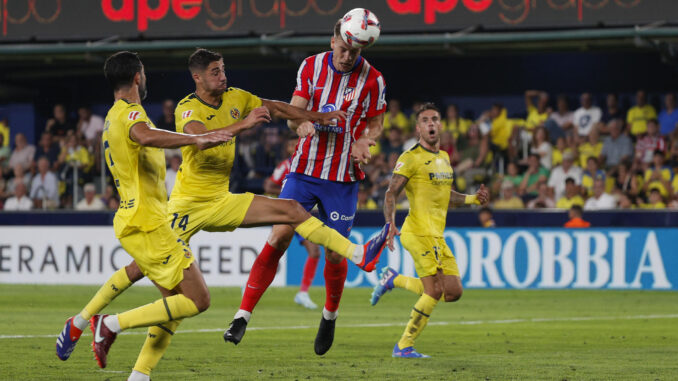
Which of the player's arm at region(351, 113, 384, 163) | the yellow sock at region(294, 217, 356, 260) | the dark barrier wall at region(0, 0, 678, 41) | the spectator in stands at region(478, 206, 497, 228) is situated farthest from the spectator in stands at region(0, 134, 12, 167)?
the yellow sock at region(294, 217, 356, 260)

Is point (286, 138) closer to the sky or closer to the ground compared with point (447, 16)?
closer to the ground

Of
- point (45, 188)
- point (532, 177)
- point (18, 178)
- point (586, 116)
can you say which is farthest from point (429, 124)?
point (18, 178)

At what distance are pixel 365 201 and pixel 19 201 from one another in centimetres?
675

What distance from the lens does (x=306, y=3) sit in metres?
20.4

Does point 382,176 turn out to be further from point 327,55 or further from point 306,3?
point 327,55

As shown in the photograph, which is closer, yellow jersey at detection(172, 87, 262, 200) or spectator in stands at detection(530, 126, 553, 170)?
yellow jersey at detection(172, 87, 262, 200)

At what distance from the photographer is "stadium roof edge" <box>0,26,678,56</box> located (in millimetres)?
19344

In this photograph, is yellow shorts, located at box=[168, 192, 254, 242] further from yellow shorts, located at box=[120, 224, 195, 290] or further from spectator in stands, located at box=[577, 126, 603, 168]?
spectator in stands, located at box=[577, 126, 603, 168]

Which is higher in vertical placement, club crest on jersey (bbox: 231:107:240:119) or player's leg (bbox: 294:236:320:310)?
club crest on jersey (bbox: 231:107:240:119)

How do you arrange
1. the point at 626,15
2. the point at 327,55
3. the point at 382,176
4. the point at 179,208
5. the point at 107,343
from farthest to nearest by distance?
the point at 382,176
the point at 626,15
the point at 327,55
the point at 179,208
the point at 107,343

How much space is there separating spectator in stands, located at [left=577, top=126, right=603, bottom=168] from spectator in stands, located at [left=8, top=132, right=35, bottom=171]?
34.8 feet

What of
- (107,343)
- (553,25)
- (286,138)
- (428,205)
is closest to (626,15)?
(553,25)

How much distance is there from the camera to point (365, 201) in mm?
20844

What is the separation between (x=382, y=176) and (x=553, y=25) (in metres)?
4.11
